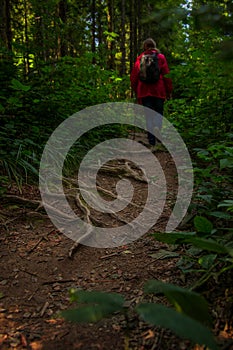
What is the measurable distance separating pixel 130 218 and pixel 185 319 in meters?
2.54

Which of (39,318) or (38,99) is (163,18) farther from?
(38,99)

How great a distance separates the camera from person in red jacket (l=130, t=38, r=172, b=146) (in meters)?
6.57

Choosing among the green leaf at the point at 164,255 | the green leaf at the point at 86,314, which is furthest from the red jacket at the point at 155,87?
the green leaf at the point at 86,314

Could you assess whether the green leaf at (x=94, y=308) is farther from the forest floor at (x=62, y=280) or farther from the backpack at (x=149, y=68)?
the backpack at (x=149, y=68)

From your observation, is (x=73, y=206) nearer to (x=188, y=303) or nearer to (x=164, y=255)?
(x=164, y=255)

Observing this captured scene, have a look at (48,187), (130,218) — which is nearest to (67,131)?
(48,187)

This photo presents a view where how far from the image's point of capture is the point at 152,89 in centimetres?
666

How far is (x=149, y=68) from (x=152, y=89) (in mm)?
425

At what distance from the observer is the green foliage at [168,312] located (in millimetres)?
1128

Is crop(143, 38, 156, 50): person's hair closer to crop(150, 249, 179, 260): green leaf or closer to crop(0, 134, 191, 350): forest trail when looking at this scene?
crop(0, 134, 191, 350): forest trail

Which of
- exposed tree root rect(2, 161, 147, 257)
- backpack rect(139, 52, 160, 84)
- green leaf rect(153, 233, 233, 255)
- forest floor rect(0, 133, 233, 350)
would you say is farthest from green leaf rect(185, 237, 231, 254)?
backpack rect(139, 52, 160, 84)

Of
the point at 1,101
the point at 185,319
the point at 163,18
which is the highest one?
the point at 163,18

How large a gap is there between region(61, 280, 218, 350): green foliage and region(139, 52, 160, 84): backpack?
5541mm

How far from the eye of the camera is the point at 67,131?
5980 mm
